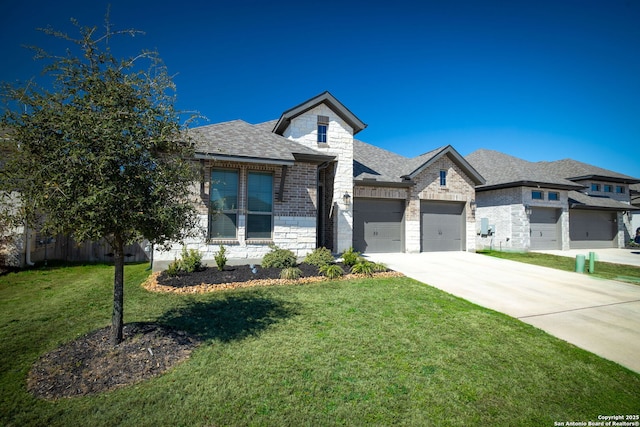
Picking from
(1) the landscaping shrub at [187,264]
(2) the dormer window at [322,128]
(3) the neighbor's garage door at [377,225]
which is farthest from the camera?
(3) the neighbor's garage door at [377,225]

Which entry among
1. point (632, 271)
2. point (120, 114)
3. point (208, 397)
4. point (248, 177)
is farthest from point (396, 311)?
point (632, 271)

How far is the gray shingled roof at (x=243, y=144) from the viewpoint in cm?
875

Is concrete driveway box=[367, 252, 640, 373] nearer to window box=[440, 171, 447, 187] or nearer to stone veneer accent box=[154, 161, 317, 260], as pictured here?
stone veneer accent box=[154, 161, 317, 260]

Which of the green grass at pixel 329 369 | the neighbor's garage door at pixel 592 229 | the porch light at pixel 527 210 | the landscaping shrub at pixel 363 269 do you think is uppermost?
the porch light at pixel 527 210

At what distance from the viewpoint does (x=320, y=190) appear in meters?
13.8

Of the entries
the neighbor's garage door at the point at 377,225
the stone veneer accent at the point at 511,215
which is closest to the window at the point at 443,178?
the neighbor's garage door at the point at 377,225

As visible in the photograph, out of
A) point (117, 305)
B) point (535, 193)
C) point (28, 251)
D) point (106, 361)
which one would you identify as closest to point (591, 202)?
point (535, 193)

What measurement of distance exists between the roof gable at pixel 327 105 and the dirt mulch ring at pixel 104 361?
377 inches

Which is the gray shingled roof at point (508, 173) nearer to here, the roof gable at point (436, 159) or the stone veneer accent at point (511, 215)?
the stone veneer accent at point (511, 215)

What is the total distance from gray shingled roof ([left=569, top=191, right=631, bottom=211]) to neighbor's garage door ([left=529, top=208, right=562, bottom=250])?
183 centimetres

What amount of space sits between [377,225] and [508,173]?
10944 mm

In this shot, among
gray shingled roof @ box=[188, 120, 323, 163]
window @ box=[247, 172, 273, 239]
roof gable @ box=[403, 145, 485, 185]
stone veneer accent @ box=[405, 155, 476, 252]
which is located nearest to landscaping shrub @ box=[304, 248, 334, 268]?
window @ box=[247, 172, 273, 239]

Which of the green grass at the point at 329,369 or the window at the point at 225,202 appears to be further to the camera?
the window at the point at 225,202

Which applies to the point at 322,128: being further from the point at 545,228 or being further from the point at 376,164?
the point at 545,228
